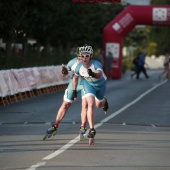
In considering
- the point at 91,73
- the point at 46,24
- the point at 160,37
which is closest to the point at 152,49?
the point at 160,37

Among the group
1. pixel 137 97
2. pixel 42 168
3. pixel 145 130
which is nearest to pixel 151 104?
pixel 137 97

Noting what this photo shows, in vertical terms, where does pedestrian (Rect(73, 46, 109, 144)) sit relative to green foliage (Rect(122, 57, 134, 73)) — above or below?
above

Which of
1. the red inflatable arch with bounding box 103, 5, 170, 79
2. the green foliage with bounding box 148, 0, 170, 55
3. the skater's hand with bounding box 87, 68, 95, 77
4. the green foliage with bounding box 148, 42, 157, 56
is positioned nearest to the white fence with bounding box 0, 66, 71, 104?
the skater's hand with bounding box 87, 68, 95, 77

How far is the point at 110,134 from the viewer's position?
45.8ft

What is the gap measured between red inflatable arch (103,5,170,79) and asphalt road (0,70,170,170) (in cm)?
2173

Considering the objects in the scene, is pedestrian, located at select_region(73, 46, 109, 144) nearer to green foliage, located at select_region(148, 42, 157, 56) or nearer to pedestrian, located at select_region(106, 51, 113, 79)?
pedestrian, located at select_region(106, 51, 113, 79)

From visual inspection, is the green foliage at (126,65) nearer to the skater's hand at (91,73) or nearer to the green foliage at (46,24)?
the green foliage at (46,24)

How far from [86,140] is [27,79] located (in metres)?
12.8

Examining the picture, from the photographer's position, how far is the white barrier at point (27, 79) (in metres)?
22.5

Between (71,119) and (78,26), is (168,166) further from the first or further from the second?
(78,26)

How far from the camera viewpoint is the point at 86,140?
511 inches

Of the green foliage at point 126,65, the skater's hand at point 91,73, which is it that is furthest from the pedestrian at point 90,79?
the green foliage at point 126,65

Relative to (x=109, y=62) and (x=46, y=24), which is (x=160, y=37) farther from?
(x=46, y=24)

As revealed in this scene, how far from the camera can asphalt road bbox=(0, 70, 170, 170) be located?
1019cm
